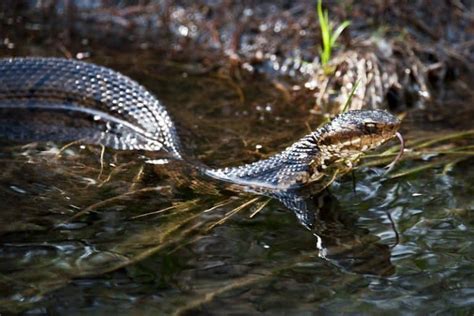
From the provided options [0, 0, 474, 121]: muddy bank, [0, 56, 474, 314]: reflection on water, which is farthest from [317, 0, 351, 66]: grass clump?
[0, 56, 474, 314]: reflection on water

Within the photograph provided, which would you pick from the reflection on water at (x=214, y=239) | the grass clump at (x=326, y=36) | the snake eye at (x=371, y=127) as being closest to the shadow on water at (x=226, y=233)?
the reflection on water at (x=214, y=239)

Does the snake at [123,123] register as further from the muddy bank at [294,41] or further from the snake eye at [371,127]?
the muddy bank at [294,41]

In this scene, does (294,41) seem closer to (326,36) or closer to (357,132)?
(326,36)

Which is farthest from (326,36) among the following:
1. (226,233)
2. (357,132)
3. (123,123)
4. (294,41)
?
→ (226,233)

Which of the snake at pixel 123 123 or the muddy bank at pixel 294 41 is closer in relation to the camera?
the snake at pixel 123 123

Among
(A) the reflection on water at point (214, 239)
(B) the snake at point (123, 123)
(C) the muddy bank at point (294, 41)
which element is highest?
(C) the muddy bank at point (294, 41)

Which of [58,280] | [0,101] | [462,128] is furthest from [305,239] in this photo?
[0,101]
